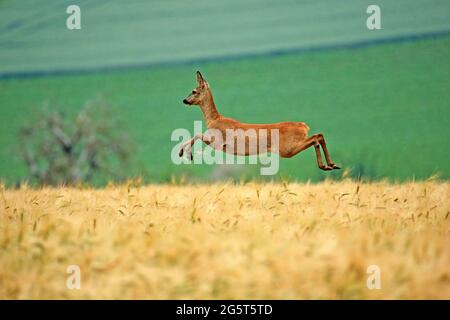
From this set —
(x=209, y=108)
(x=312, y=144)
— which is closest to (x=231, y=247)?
(x=312, y=144)

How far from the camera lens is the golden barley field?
6.20 m

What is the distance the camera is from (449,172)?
1215 centimetres

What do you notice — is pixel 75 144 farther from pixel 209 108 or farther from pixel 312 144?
pixel 312 144

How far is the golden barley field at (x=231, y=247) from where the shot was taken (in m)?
6.20

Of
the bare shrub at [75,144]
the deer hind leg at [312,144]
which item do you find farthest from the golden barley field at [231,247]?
the bare shrub at [75,144]

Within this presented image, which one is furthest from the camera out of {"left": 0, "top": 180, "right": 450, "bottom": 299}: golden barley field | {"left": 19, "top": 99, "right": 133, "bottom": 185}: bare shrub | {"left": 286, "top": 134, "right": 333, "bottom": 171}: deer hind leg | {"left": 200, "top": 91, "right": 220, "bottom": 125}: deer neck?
{"left": 19, "top": 99, "right": 133, "bottom": 185}: bare shrub

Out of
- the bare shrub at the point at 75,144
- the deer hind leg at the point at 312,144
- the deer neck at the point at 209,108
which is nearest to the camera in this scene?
the deer hind leg at the point at 312,144
